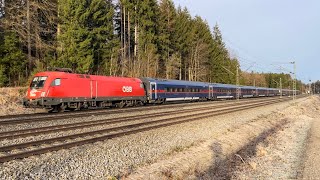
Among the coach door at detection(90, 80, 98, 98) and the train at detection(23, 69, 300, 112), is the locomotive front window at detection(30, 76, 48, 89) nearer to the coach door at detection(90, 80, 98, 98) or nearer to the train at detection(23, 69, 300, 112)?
the train at detection(23, 69, 300, 112)

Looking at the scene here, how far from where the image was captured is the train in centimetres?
2451

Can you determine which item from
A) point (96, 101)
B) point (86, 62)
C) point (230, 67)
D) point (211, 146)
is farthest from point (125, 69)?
point (230, 67)

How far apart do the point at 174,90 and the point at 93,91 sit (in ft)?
57.5

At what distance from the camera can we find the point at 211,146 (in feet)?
48.5

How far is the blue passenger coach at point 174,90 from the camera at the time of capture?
39469 mm

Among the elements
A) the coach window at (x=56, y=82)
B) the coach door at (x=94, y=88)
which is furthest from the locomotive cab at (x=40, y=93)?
the coach door at (x=94, y=88)

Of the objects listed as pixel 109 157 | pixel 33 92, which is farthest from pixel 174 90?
pixel 109 157

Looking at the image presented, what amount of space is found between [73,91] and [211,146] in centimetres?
1440

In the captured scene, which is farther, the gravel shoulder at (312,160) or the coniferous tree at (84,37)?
the coniferous tree at (84,37)

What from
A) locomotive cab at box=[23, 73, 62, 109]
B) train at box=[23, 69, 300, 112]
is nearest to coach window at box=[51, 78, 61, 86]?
train at box=[23, 69, 300, 112]

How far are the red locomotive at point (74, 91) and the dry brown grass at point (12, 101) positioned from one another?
2423 mm

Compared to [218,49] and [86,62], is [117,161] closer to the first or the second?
[86,62]

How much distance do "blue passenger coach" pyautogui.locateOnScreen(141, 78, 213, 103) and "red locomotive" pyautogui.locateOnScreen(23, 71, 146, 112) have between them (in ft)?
16.1

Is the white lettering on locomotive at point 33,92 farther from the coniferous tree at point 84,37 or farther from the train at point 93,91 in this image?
the coniferous tree at point 84,37
